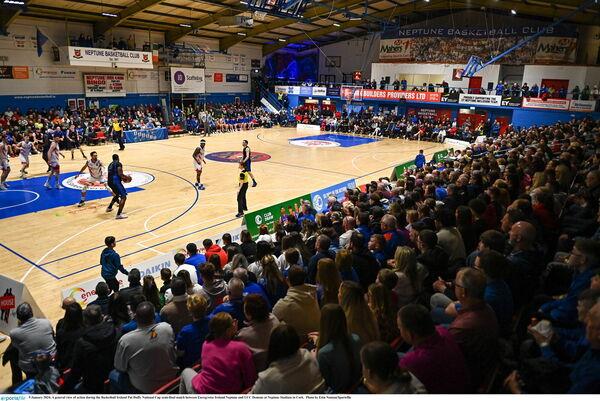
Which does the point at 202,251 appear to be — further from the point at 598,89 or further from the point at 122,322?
the point at 598,89

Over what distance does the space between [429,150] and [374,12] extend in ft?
47.7

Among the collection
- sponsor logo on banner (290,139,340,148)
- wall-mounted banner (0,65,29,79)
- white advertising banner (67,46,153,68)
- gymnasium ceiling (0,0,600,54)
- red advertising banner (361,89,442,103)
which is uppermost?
gymnasium ceiling (0,0,600,54)

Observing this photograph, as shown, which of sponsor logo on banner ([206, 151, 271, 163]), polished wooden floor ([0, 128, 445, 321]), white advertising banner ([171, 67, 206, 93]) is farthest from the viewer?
white advertising banner ([171, 67, 206, 93])

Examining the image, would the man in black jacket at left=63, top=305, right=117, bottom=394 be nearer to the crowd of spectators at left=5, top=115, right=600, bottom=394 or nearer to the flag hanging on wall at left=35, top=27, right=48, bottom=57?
the crowd of spectators at left=5, top=115, right=600, bottom=394

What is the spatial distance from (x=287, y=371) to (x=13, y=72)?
89.4 feet

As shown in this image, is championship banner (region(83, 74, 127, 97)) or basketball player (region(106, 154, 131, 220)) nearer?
basketball player (region(106, 154, 131, 220))

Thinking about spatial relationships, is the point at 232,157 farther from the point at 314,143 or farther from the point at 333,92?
the point at 333,92

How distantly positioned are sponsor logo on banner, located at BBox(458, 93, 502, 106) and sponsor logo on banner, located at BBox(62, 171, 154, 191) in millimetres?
22889

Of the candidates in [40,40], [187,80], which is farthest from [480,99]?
[40,40]

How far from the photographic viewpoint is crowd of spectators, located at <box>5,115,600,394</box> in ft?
9.14

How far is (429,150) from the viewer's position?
26062mm

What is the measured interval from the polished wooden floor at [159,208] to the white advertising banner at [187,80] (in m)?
8.44

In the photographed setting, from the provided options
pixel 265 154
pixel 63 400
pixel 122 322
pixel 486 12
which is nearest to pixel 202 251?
pixel 122 322

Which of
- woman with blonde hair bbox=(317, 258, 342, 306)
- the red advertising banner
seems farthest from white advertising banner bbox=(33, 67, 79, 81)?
A: woman with blonde hair bbox=(317, 258, 342, 306)
